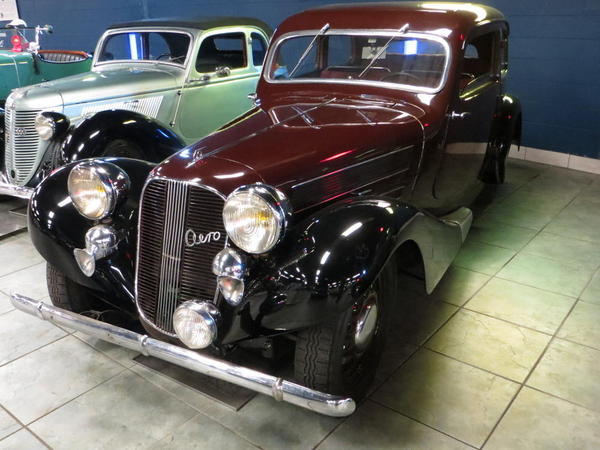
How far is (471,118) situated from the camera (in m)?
3.30

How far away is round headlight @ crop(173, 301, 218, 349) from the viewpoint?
186 cm

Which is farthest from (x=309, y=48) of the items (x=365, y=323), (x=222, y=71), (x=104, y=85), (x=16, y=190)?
(x=16, y=190)

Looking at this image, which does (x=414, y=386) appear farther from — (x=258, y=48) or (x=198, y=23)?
(x=258, y=48)

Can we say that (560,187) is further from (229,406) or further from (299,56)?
(229,406)

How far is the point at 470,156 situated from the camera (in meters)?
3.49

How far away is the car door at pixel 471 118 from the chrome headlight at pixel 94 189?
5.91 ft

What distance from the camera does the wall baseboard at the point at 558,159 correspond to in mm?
5430

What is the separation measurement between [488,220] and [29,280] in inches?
133

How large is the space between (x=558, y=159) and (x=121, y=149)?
4.44 m

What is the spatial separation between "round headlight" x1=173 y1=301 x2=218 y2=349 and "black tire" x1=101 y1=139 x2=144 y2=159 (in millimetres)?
2222

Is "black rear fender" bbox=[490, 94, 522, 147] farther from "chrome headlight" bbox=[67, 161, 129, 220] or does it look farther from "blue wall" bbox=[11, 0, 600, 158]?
"chrome headlight" bbox=[67, 161, 129, 220]

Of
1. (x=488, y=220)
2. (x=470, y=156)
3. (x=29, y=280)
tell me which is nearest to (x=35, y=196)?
(x=29, y=280)

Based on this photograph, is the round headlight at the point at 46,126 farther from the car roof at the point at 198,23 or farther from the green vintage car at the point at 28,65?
the green vintage car at the point at 28,65

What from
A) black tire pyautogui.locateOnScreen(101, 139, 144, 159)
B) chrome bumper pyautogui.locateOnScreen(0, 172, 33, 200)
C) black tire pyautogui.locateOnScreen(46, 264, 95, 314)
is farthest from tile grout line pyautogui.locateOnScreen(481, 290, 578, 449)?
chrome bumper pyautogui.locateOnScreen(0, 172, 33, 200)
